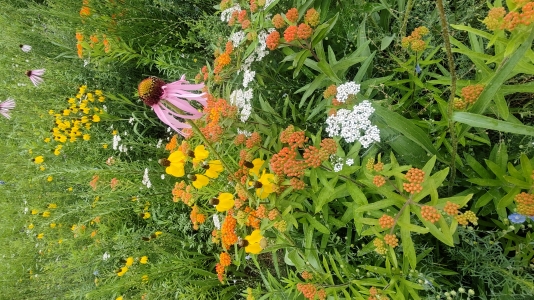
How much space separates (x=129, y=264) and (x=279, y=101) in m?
1.40

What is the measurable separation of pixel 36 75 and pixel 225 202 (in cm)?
228

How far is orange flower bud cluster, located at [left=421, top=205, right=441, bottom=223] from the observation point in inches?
41.3

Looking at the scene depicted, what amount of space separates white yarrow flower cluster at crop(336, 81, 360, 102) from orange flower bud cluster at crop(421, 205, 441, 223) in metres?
0.44

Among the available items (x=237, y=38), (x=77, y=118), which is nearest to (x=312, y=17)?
(x=237, y=38)

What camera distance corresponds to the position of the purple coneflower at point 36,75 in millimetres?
2895

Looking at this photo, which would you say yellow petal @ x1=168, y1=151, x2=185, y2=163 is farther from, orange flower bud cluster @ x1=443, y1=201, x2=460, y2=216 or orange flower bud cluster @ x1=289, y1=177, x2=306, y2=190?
orange flower bud cluster @ x1=443, y1=201, x2=460, y2=216

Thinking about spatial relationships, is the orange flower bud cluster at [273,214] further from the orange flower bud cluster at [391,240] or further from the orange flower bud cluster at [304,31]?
the orange flower bud cluster at [304,31]

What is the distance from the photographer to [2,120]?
12.1ft

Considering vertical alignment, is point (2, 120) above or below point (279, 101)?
below

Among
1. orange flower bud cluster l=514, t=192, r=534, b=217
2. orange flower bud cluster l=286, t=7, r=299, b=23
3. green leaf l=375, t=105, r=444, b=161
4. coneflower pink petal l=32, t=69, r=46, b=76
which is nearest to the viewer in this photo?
orange flower bud cluster l=514, t=192, r=534, b=217

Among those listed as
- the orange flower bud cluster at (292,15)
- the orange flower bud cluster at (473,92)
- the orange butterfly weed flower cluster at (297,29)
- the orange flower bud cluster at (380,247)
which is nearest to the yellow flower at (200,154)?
the orange butterfly weed flower cluster at (297,29)

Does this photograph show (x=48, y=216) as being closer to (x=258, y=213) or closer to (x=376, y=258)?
(x=258, y=213)

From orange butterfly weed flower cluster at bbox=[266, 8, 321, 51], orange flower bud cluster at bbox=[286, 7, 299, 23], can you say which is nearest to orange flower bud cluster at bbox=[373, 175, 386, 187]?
orange butterfly weed flower cluster at bbox=[266, 8, 321, 51]

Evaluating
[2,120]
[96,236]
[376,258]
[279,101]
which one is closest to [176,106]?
[279,101]
